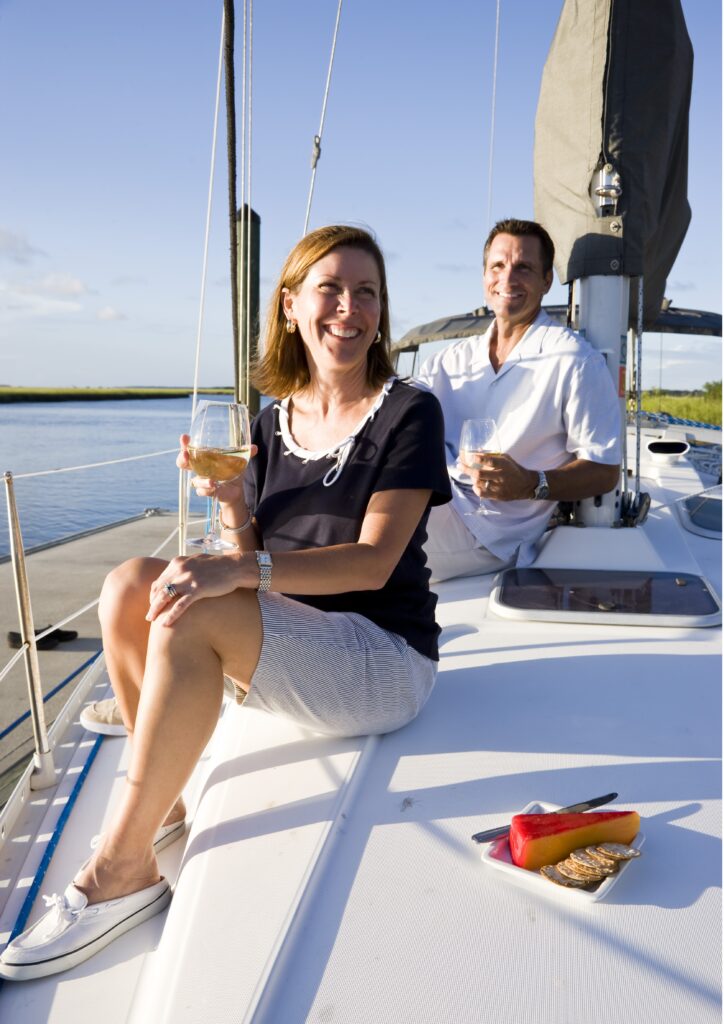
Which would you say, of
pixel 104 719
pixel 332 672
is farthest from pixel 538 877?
pixel 104 719

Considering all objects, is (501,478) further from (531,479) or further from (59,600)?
(59,600)

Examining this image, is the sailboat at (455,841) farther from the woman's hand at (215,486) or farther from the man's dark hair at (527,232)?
the man's dark hair at (527,232)

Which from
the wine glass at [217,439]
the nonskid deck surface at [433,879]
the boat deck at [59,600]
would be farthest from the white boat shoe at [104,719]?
the wine glass at [217,439]

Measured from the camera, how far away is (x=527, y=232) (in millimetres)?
2795

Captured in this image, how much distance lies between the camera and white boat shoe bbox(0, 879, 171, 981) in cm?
123

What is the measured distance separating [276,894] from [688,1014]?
0.54 m

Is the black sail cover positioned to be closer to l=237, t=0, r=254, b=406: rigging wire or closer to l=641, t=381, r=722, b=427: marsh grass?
l=237, t=0, r=254, b=406: rigging wire

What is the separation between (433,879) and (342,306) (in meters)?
1.12

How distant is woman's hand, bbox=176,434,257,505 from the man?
0.97 m

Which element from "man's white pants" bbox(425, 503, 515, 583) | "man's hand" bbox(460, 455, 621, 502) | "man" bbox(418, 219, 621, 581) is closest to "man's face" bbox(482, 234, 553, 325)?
"man" bbox(418, 219, 621, 581)

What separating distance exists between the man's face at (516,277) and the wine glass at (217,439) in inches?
59.5

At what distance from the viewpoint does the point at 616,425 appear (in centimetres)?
274

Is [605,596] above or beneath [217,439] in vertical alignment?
beneath

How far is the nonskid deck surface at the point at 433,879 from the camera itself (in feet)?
3.27
